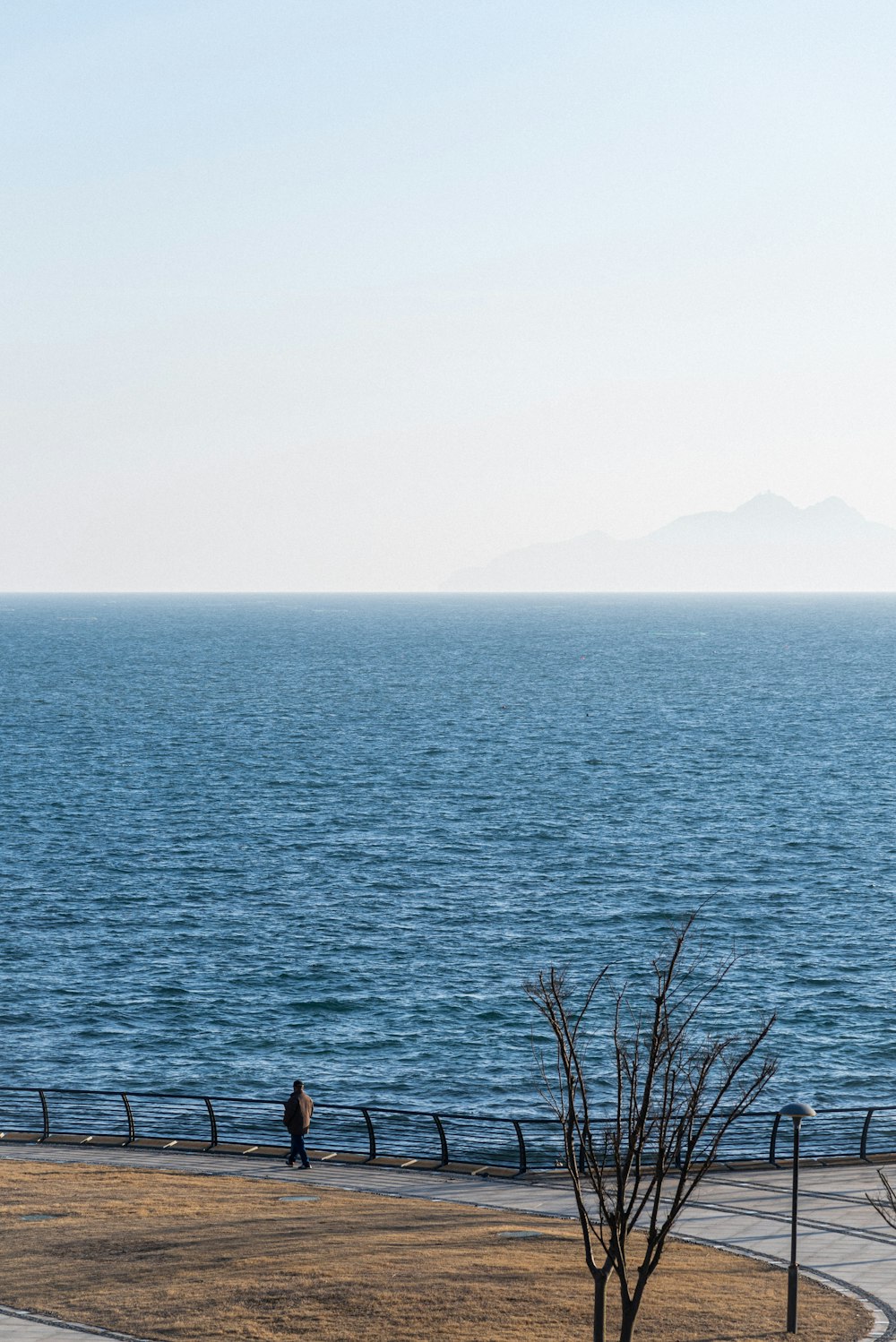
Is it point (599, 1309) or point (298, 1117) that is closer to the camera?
point (599, 1309)

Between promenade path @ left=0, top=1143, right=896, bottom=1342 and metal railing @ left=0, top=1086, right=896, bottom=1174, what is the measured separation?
11.0 feet

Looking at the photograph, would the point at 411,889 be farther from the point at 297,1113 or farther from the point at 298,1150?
the point at 297,1113

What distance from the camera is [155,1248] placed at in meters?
19.3

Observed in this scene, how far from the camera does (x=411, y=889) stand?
A: 58844mm

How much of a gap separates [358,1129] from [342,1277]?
15741 millimetres

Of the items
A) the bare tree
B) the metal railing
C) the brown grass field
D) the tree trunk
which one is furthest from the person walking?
the tree trunk

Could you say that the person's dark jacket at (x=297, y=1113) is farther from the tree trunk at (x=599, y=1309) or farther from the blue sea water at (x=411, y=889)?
the tree trunk at (x=599, y=1309)

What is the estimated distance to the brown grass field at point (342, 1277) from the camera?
16.5 meters

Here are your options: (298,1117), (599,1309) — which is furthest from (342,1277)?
(298,1117)

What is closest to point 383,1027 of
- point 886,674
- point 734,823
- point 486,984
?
point 486,984

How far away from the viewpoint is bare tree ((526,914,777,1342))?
14.5 metres

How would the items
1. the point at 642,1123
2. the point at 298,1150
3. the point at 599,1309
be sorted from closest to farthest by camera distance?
the point at 642,1123 < the point at 599,1309 < the point at 298,1150

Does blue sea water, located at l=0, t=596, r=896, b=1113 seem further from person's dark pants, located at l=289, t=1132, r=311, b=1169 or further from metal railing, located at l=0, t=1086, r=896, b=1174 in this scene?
person's dark pants, located at l=289, t=1132, r=311, b=1169

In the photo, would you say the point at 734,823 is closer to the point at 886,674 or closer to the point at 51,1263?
the point at 51,1263
